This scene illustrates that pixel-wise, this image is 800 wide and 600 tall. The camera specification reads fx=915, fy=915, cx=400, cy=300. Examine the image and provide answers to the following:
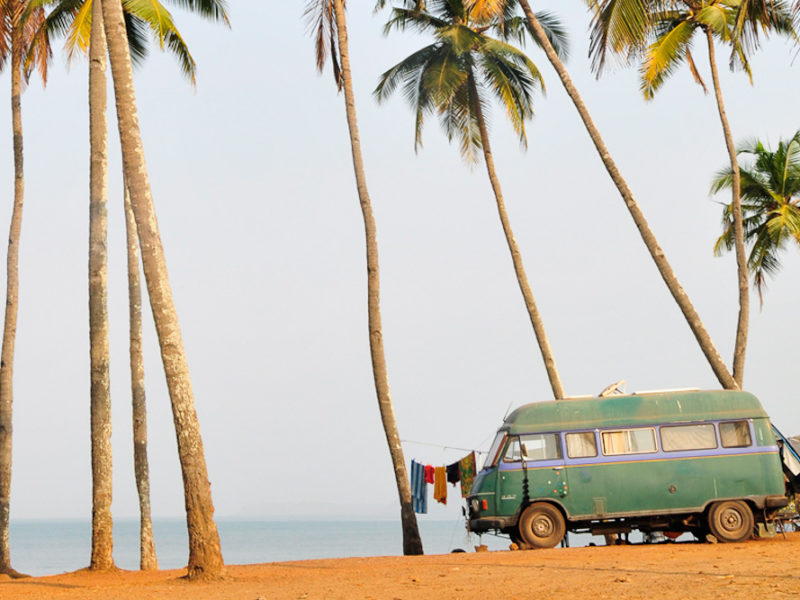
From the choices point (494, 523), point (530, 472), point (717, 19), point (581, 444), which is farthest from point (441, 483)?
point (717, 19)

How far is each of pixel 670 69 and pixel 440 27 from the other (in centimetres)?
721

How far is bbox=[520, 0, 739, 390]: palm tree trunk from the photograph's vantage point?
21.5m

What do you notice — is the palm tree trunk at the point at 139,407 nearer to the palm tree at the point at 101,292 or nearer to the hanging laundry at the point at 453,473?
the palm tree at the point at 101,292

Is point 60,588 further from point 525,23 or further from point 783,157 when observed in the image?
point 783,157

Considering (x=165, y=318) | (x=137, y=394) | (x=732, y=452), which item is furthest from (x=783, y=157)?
(x=165, y=318)

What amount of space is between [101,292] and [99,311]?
0.39m

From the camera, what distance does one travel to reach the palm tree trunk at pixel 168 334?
13.5 m

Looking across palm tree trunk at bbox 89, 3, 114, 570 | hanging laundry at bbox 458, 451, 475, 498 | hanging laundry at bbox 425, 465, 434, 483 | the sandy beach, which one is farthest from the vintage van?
palm tree trunk at bbox 89, 3, 114, 570

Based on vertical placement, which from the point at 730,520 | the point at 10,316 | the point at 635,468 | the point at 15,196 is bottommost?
the point at 730,520

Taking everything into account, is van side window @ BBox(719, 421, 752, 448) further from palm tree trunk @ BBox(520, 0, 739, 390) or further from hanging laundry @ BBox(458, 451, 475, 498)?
hanging laundry @ BBox(458, 451, 475, 498)

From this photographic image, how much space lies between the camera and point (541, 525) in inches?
744

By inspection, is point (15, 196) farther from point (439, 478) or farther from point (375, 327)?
point (439, 478)

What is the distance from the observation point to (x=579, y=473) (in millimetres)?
18891

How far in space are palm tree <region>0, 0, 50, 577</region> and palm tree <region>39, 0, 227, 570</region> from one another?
141 cm
